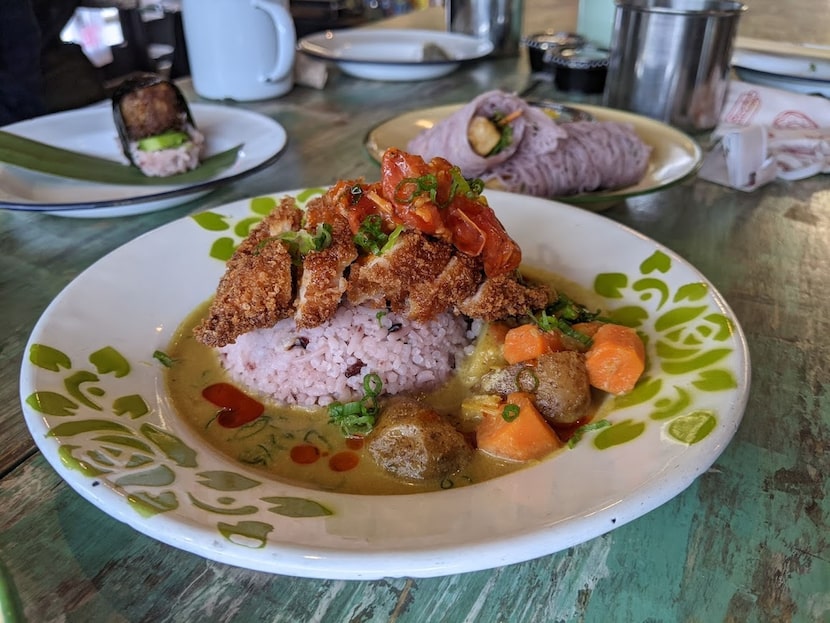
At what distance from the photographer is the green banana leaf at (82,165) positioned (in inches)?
82.7

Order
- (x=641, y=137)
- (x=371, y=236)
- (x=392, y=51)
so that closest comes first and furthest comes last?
(x=371, y=236) < (x=641, y=137) < (x=392, y=51)

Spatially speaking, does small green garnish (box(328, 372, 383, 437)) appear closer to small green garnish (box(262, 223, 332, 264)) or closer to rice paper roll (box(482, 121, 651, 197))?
small green garnish (box(262, 223, 332, 264))

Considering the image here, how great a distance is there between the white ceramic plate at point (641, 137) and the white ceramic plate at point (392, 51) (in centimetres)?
95

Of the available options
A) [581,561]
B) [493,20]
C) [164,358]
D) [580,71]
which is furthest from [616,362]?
[493,20]

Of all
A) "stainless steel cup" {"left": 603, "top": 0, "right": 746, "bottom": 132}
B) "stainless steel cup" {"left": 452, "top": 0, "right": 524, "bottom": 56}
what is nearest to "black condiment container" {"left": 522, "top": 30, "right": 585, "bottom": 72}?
"stainless steel cup" {"left": 452, "top": 0, "right": 524, "bottom": 56}

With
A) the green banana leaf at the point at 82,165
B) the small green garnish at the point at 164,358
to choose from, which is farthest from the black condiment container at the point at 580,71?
the small green garnish at the point at 164,358

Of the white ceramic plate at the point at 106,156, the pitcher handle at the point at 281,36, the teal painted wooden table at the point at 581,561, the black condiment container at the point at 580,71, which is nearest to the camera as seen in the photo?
the teal painted wooden table at the point at 581,561

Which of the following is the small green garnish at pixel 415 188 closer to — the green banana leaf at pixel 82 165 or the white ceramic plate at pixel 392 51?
the green banana leaf at pixel 82 165

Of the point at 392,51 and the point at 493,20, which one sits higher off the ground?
the point at 493,20

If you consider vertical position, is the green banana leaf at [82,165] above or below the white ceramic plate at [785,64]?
below

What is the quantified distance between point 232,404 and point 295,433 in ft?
0.57

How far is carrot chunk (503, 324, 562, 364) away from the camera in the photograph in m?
1.33

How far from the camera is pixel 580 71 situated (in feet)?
10.6

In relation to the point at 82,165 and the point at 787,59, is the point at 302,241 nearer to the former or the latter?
the point at 82,165
